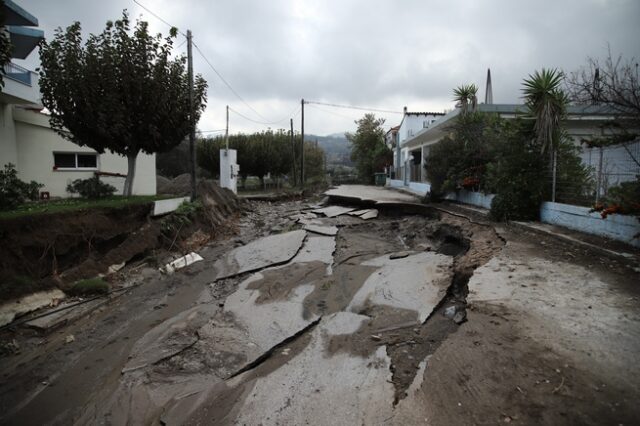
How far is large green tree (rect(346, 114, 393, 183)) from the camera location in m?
38.7

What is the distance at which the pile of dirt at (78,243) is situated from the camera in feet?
19.2

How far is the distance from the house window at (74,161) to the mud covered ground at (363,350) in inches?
432

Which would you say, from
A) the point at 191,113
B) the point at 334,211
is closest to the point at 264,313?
the point at 191,113

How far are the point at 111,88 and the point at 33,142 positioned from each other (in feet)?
24.1

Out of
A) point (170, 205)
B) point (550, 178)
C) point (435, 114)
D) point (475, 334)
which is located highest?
point (435, 114)

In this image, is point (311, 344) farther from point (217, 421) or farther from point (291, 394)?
point (217, 421)

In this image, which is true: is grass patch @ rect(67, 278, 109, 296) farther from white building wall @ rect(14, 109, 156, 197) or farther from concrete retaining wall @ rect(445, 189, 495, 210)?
concrete retaining wall @ rect(445, 189, 495, 210)

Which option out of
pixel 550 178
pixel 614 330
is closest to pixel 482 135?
pixel 550 178

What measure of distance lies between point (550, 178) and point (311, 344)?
7004 millimetres

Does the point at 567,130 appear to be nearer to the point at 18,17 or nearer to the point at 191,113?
the point at 191,113

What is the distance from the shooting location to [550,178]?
8344 mm

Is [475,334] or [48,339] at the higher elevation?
[475,334]

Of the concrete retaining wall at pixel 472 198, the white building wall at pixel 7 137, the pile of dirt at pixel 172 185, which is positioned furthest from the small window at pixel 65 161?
the concrete retaining wall at pixel 472 198

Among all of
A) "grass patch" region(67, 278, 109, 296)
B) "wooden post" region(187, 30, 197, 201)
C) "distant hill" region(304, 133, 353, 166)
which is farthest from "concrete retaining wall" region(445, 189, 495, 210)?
"distant hill" region(304, 133, 353, 166)
